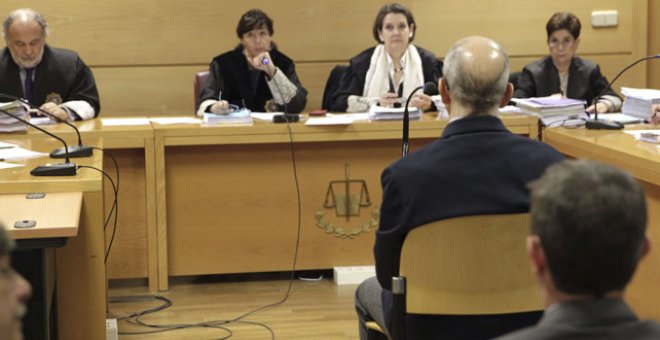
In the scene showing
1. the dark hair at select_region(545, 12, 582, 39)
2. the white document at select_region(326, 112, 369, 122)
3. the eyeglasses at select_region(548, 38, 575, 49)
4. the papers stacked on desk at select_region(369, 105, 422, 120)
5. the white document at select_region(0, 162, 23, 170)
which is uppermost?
the dark hair at select_region(545, 12, 582, 39)

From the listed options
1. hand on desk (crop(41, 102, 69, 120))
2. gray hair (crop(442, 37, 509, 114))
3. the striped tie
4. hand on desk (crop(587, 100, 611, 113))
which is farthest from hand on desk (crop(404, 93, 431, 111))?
gray hair (crop(442, 37, 509, 114))

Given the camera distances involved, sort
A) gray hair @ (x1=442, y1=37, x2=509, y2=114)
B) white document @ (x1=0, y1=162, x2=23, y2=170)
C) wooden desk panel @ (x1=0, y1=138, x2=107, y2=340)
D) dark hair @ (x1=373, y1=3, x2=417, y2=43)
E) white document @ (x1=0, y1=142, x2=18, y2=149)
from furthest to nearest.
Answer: dark hair @ (x1=373, y1=3, x2=417, y2=43) < white document @ (x1=0, y1=142, x2=18, y2=149) < white document @ (x1=0, y1=162, x2=23, y2=170) < wooden desk panel @ (x1=0, y1=138, x2=107, y2=340) < gray hair @ (x1=442, y1=37, x2=509, y2=114)

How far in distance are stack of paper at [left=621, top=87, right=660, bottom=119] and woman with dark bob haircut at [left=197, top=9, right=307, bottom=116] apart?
1.68m

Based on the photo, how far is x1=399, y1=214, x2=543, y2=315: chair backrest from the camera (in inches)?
94.6

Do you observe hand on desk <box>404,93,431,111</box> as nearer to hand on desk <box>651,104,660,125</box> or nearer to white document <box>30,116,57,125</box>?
hand on desk <box>651,104,660,125</box>

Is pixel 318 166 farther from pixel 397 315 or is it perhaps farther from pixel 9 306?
pixel 9 306

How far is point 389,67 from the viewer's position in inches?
233

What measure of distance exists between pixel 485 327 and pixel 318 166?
2664mm

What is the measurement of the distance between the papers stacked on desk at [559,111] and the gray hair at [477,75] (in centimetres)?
226

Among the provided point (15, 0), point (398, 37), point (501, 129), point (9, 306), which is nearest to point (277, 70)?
point (398, 37)

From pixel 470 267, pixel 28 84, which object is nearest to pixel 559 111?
pixel 28 84

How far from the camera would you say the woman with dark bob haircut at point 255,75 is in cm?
568

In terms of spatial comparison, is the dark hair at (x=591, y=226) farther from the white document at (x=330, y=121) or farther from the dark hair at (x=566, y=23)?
the dark hair at (x=566, y=23)

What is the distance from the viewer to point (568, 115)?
501 centimetres
